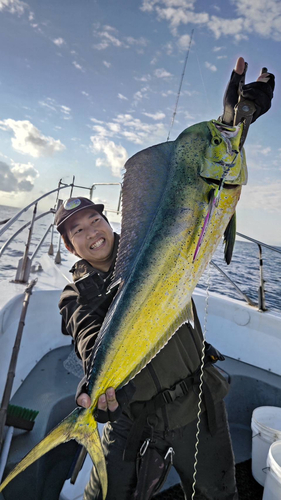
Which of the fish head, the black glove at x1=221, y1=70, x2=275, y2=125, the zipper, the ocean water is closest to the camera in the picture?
the fish head

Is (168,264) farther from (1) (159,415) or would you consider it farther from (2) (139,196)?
(1) (159,415)

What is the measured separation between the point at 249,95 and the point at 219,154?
36 centimetres

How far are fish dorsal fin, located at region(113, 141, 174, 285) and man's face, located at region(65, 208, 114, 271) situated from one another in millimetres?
534

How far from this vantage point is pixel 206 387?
1922 mm

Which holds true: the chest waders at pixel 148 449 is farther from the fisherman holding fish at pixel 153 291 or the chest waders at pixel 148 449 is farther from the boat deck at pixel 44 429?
the boat deck at pixel 44 429

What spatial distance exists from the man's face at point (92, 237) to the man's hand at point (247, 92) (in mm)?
1027

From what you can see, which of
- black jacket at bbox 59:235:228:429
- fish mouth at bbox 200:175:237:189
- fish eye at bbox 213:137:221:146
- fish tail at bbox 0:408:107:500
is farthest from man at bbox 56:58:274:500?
fish eye at bbox 213:137:221:146

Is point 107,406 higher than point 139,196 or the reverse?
the reverse

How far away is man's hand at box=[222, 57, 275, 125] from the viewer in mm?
1437

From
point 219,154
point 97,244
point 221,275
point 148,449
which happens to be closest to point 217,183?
point 219,154

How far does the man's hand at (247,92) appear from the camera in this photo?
4.71 ft

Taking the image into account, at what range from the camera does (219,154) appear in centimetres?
134

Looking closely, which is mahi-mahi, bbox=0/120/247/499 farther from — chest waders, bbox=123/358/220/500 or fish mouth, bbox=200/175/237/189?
chest waders, bbox=123/358/220/500

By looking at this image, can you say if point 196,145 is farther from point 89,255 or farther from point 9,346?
point 9,346
